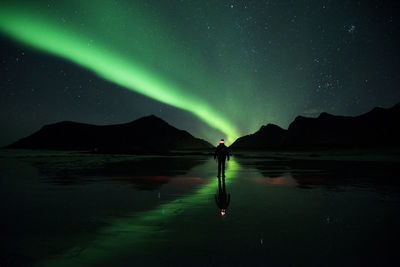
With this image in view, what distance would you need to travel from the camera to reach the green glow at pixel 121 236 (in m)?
4.74

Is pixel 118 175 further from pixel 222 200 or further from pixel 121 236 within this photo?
pixel 121 236

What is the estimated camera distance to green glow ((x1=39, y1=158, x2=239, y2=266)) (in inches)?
187

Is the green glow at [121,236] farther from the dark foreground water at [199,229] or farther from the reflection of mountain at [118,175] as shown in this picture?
the reflection of mountain at [118,175]

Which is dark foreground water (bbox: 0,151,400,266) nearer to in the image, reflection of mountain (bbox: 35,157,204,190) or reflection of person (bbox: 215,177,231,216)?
reflection of person (bbox: 215,177,231,216)

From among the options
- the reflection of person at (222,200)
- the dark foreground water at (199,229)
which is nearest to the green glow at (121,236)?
the dark foreground water at (199,229)

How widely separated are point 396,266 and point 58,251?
5104mm

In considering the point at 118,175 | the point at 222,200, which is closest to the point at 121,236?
the point at 222,200

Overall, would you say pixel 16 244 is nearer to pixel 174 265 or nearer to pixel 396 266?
pixel 174 265

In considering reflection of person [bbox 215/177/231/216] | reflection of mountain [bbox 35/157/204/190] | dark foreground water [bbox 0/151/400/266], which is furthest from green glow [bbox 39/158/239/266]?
reflection of mountain [bbox 35/157/204/190]

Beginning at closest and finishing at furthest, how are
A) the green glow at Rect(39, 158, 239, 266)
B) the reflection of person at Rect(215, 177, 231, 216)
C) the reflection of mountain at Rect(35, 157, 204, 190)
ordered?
the green glow at Rect(39, 158, 239, 266)
the reflection of person at Rect(215, 177, 231, 216)
the reflection of mountain at Rect(35, 157, 204, 190)

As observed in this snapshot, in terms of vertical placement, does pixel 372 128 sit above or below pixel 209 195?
above

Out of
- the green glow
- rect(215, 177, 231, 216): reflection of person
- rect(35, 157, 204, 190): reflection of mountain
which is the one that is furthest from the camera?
rect(35, 157, 204, 190): reflection of mountain

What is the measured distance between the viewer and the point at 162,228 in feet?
21.8

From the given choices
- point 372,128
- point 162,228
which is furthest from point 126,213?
point 372,128
